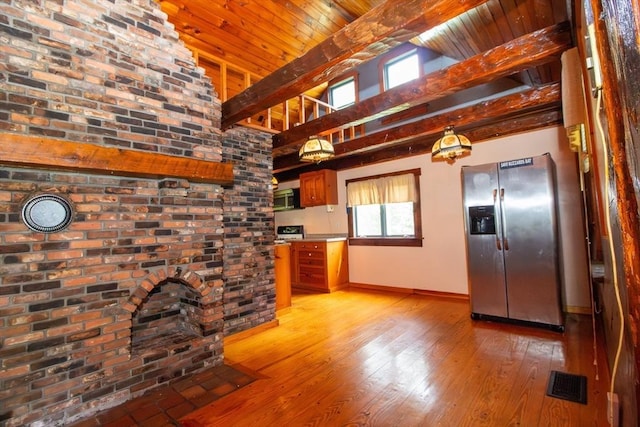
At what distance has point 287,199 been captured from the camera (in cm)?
678

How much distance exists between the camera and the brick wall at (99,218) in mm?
1825

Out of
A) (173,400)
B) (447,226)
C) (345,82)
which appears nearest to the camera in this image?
(173,400)

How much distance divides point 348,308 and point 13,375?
3.36 m

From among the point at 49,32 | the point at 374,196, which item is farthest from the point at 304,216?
the point at 49,32

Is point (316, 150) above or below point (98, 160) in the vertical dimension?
above

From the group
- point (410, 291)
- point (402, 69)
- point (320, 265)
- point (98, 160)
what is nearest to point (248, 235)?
point (98, 160)

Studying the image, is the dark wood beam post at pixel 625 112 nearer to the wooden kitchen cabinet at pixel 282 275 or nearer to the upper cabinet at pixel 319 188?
the wooden kitchen cabinet at pixel 282 275

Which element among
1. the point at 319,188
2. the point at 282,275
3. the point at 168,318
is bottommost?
the point at 168,318

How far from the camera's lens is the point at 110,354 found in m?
2.11

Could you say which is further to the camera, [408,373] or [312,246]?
[312,246]

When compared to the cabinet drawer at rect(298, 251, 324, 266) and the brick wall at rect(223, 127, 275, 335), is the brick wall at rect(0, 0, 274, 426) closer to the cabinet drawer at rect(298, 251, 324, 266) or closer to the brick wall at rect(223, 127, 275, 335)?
the brick wall at rect(223, 127, 275, 335)

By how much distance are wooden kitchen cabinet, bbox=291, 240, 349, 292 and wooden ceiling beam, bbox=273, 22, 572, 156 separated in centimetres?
252

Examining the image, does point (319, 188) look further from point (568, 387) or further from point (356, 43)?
point (568, 387)

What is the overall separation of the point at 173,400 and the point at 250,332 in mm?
1252
